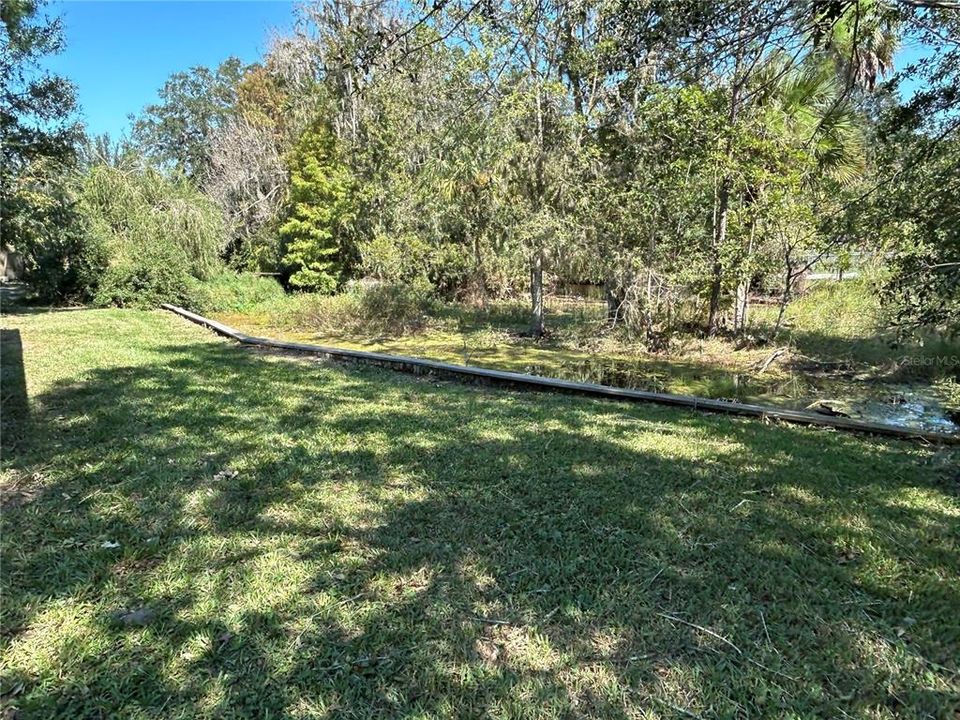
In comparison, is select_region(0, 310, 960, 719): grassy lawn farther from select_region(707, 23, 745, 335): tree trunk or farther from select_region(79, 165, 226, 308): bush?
select_region(79, 165, 226, 308): bush

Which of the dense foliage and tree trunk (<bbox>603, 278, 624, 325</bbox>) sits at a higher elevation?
the dense foliage

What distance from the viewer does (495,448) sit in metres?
3.88

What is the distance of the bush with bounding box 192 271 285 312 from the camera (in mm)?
15008

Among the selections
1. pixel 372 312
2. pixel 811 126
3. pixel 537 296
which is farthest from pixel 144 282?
→ pixel 811 126

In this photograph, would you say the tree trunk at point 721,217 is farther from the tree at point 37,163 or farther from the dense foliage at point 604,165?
the tree at point 37,163

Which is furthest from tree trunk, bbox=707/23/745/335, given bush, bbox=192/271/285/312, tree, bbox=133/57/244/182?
tree, bbox=133/57/244/182

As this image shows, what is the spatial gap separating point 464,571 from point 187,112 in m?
34.4

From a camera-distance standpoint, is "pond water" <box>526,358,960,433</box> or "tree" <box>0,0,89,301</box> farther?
"tree" <box>0,0,89,301</box>

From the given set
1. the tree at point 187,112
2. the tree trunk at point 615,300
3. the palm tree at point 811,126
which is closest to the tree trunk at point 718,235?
the palm tree at point 811,126

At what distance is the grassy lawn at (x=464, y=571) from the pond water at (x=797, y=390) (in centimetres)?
207

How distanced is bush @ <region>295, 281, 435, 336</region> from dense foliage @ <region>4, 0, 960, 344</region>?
1.28 metres

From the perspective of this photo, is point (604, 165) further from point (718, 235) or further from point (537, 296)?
point (537, 296)

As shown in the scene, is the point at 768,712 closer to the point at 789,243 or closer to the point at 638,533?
the point at 638,533

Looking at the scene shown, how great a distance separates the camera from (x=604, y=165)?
10641mm
